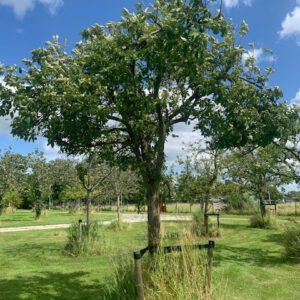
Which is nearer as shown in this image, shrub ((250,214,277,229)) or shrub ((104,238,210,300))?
shrub ((104,238,210,300))

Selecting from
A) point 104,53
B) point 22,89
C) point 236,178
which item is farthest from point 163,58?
point 236,178

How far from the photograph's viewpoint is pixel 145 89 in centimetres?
705

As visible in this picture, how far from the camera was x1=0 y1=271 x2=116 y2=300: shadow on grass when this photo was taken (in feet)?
27.9

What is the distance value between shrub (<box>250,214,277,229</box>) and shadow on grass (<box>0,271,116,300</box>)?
1437 cm

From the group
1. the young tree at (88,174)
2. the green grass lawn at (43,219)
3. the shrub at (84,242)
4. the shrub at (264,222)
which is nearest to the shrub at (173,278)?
the young tree at (88,174)

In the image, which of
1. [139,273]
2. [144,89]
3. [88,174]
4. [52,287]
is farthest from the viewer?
[88,174]

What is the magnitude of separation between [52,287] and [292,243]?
6758 mm

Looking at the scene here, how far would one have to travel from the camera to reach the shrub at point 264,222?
22734 millimetres

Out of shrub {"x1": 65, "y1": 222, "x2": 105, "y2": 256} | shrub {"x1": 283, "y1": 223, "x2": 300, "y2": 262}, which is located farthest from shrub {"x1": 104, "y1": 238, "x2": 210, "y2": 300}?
shrub {"x1": 65, "y1": 222, "x2": 105, "y2": 256}

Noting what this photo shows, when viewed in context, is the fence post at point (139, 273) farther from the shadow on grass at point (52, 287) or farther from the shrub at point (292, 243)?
the shrub at point (292, 243)

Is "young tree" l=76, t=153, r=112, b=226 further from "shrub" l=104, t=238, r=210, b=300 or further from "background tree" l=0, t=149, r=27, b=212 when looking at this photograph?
"background tree" l=0, t=149, r=27, b=212

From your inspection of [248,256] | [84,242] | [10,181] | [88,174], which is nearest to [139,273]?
[84,242]

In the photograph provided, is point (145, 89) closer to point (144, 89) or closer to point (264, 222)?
point (144, 89)

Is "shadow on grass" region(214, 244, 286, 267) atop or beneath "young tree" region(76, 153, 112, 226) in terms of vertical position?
beneath
